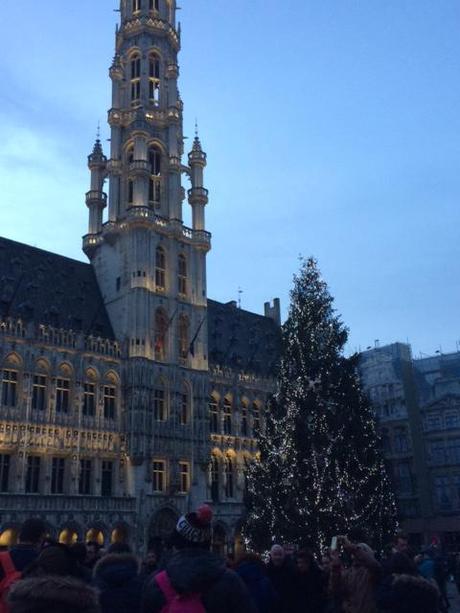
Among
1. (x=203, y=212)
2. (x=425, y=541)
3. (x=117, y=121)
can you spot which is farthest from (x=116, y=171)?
(x=425, y=541)

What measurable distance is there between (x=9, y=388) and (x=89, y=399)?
18.2ft

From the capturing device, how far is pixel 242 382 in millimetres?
53469

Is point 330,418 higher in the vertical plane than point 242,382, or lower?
lower

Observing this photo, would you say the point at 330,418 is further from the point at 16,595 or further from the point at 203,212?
the point at 203,212

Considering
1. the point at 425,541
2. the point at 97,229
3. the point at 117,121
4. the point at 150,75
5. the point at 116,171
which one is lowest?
the point at 425,541

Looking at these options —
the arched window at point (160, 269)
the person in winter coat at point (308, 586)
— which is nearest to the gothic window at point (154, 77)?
the arched window at point (160, 269)

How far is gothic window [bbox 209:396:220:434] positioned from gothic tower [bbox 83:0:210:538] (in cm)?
270

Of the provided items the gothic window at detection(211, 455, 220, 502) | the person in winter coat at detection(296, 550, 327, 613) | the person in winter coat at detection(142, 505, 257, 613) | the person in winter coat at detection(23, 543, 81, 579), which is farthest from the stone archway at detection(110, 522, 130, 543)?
the gothic window at detection(211, 455, 220, 502)

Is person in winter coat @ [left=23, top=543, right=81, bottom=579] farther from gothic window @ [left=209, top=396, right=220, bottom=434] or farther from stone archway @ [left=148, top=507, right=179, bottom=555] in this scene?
gothic window @ [left=209, top=396, right=220, bottom=434]

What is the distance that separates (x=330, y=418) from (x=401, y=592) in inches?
835

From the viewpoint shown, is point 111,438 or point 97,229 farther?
point 97,229

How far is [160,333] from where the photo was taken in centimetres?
4728

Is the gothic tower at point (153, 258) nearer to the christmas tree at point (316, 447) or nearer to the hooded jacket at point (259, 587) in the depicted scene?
the christmas tree at point (316, 447)

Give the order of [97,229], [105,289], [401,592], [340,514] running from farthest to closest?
[97,229], [105,289], [340,514], [401,592]
